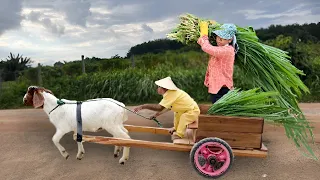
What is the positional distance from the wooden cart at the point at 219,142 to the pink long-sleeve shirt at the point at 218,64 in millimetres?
570

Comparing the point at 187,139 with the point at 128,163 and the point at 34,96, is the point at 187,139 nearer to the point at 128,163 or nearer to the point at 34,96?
the point at 128,163

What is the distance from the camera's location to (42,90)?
4820 millimetres

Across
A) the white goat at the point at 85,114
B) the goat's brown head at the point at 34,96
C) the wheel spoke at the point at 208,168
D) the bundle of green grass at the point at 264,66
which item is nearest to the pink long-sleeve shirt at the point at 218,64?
the bundle of green grass at the point at 264,66

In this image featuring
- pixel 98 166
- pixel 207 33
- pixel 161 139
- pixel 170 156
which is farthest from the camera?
pixel 161 139

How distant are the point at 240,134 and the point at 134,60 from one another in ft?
23.7

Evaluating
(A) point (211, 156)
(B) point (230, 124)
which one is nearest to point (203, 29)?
(B) point (230, 124)

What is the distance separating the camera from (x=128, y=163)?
5.52m

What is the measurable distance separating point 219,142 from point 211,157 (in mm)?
251

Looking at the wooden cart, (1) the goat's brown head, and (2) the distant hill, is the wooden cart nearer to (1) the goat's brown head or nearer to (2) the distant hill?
(1) the goat's brown head

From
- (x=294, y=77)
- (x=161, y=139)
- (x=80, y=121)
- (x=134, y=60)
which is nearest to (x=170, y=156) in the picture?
(x=161, y=139)

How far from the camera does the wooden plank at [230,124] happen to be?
15.0 ft

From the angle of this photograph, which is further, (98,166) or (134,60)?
(134,60)

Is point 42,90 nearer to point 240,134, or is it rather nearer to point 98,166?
point 98,166

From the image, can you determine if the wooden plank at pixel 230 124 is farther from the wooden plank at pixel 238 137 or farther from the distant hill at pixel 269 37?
the distant hill at pixel 269 37
